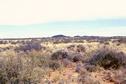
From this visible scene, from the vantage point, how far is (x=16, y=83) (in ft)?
41.3

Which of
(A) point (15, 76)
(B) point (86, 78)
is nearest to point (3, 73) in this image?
(A) point (15, 76)

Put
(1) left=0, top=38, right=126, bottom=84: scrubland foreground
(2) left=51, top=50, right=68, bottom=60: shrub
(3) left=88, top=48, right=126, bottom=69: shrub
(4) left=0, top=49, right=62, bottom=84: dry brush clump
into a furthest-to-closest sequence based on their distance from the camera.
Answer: (2) left=51, top=50, right=68, bottom=60: shrub, (3) left=88, top=48, right=126, bottom=69: shrub, (1) left=0, top=38, right=126, bottom=84: scrubland foreground, (4) left=0, top=49, right=62, bottom=84: dry brush clump

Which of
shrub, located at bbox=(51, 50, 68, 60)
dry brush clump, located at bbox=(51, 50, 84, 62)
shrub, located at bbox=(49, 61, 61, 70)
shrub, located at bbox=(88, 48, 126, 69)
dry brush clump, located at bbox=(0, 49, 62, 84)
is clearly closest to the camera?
dry brush clump, located at bbox=(0, 49, 62, 84)

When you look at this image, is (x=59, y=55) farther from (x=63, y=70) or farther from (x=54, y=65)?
(x=63, y=70)

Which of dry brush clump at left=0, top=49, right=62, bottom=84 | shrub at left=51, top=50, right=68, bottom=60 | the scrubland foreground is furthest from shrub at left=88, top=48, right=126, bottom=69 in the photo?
dry brush clump at left=0, top=49, right=62, bottom=84

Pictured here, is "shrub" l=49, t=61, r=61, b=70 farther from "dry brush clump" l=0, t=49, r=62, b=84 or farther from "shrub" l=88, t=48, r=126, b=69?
"dry brush clump" l=0, t=49, r=62, b=84

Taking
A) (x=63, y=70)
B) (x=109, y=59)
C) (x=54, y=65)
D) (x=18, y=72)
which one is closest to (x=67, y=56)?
(x=109, y=59)

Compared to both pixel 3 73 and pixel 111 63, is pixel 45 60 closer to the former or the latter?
pixel 111 63

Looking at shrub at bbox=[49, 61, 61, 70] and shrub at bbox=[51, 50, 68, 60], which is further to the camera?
shrub at bbox=[51, 50, 68, 60]

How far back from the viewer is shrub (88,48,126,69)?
20.2m

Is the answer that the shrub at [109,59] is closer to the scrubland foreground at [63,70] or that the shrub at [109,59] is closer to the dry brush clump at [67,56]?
the scrubland foreground at [63,70]

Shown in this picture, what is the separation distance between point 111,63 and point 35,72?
832cm

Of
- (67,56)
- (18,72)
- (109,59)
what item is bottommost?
(67,56)

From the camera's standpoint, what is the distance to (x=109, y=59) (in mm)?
20750
